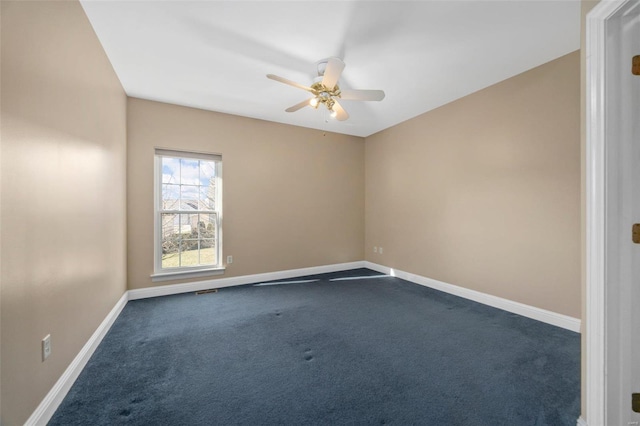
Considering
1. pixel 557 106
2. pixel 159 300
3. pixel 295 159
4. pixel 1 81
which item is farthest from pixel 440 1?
pixel 159 300

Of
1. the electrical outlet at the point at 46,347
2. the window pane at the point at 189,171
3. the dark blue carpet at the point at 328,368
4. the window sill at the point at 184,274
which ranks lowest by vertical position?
the dark blue carpet at the point at 328,368

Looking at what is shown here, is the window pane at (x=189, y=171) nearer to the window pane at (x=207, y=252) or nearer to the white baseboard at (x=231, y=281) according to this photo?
the window pane at (x=207, y=252)

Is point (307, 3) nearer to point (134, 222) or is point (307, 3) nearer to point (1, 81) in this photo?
point (1, 81)

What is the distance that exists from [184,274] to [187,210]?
3.05 ft

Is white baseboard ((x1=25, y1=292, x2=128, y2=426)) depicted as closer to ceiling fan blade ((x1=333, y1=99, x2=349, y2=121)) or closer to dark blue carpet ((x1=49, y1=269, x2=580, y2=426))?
dark blue carpet ((x1=49, y1=269, x2=580, y2=426))

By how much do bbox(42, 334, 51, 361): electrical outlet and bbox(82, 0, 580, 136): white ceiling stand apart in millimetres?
2305

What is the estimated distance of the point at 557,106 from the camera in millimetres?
2592

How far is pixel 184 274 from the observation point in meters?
3.75

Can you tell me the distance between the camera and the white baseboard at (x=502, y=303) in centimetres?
255

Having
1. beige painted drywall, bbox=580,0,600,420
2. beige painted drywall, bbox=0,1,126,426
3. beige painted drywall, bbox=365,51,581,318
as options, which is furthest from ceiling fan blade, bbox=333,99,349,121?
beige painted drywall, bbox=0,1,126,426

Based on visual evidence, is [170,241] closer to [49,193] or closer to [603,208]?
[49,193]

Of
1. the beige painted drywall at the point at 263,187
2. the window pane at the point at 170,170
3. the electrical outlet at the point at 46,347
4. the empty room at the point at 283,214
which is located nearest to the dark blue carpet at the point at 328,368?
the empty room at the point at 283,214

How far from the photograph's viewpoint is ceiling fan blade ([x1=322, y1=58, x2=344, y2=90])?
215cm

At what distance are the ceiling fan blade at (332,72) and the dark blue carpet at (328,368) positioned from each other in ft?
7.78
